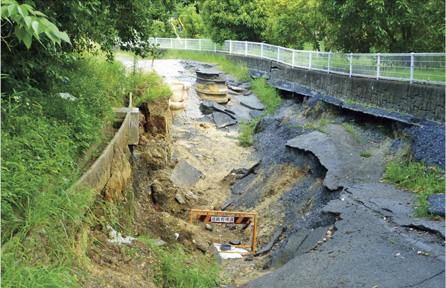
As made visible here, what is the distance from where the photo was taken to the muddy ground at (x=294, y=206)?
20.5 feet

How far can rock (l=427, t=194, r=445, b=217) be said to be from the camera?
24.2 ft

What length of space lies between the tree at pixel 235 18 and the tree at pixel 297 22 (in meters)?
3.53

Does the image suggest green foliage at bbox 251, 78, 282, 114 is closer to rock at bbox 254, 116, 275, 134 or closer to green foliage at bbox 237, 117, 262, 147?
green foliage at bbox 237, 117, 262, 147

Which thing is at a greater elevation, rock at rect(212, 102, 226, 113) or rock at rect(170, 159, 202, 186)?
rock at rect(212, 102, 226, 113)

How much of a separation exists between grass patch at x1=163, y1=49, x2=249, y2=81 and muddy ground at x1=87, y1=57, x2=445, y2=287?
745cm

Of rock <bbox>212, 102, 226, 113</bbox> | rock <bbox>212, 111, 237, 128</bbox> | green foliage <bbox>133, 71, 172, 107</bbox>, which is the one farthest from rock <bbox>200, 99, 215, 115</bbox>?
green foliage <bbox>133, 71, 172, 107</bbox>

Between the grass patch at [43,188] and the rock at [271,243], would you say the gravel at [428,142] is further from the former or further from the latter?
the grass patch at [43,188]

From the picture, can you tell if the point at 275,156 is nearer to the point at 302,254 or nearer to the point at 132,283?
the point at 302,254

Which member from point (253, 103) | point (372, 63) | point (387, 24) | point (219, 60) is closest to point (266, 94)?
point (253, 103)

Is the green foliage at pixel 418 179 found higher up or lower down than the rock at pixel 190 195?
higher up

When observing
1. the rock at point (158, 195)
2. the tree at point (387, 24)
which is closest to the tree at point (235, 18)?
the tree at point (387, 24)

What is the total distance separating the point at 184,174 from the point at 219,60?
54.3 feet

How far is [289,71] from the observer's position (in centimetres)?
2141

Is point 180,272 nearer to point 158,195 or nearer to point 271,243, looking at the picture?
point 271,243
